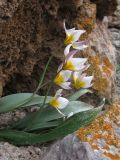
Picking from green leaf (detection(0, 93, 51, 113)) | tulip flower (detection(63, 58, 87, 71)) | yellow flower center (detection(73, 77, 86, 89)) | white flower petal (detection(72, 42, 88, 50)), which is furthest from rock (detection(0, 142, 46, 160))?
white flower petal (detection(72, 42, 88, 50))

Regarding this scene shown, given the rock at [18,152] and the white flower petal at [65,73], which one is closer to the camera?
the white flower petal at [65,73]

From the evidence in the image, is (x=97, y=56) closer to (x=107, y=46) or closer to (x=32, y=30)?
(x=107, y=46)

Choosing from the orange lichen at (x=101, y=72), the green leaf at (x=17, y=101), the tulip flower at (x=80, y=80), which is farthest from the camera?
the orange lichen at (x=101, y=72)

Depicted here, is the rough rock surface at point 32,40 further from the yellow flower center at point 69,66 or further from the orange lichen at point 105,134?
the yellow flower center at point 69,66

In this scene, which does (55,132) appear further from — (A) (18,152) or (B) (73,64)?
(B) (73,64)

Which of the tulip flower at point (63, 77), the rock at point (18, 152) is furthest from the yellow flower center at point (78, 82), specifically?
the rock at point (18, 152)

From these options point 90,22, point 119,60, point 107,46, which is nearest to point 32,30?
point 90,22
